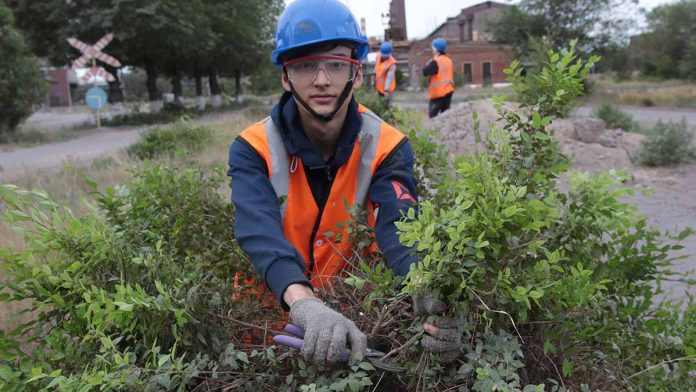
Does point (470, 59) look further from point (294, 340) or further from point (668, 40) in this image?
point (294, 340)

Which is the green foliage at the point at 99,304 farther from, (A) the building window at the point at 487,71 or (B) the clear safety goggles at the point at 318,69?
(A) the building window at the point at 487,71

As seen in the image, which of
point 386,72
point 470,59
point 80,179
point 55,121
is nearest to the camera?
point 80,179

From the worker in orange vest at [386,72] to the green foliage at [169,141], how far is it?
4.08m

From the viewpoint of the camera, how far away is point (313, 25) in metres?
2.40

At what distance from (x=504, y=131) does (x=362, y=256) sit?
29.4 inches

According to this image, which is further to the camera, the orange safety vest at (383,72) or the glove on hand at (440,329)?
the orange safety vest at (383,72)

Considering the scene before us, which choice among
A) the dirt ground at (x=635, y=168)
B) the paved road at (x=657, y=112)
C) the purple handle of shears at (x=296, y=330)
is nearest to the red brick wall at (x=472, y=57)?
the paved road at (x=657, y=112)

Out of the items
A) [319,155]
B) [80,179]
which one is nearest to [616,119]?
[80,179]

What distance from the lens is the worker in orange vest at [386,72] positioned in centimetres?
1330

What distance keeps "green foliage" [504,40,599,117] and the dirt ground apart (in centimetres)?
316

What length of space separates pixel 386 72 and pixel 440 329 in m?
12.6

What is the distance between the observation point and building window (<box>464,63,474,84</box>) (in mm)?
55750

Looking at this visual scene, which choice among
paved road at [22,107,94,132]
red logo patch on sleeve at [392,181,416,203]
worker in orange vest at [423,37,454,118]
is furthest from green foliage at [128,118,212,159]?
paved road at [22,107,94,132]

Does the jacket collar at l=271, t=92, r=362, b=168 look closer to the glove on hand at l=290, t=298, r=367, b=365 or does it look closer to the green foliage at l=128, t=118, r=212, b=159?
the glove on hand at l=290, t=298, r=367, b=365
